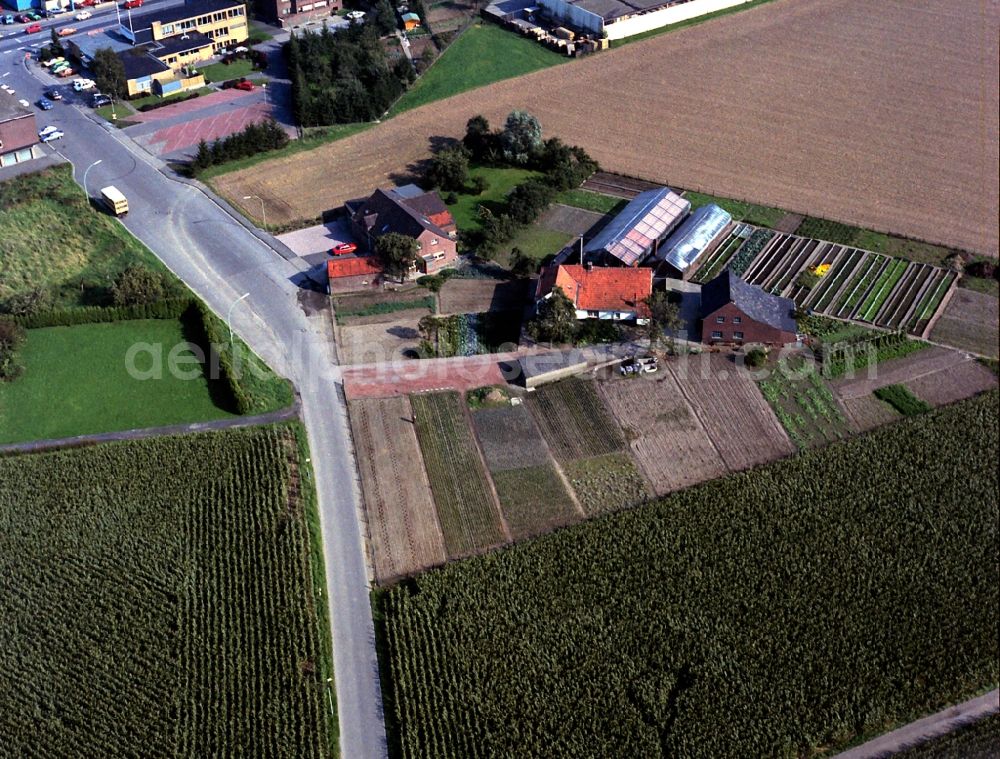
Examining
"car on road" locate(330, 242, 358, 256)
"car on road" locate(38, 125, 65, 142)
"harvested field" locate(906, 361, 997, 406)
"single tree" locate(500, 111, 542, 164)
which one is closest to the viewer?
"harvested field" locate(906, 361, 997, 406)

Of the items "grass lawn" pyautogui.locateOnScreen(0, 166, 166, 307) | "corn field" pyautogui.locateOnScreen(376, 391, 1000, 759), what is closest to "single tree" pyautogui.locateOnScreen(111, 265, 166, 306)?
"grass lawn" pyautogui.locateOnScreen(0, 166, 166, 307)

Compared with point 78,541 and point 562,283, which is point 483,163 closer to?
point 562,283

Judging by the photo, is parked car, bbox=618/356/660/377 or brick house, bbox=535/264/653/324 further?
brick house, bbox=535/264/653/324

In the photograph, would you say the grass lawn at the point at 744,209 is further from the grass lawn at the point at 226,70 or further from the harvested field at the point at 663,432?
the grass lawn at the point at 226,70

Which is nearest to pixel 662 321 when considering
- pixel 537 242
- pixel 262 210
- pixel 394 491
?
pixel 537 242

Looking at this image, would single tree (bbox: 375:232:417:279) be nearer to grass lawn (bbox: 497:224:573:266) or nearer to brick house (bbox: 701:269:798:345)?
grass lawn (bbox: 497:224:573:266)

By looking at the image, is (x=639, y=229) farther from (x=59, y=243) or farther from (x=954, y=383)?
(x=59, y=243)
